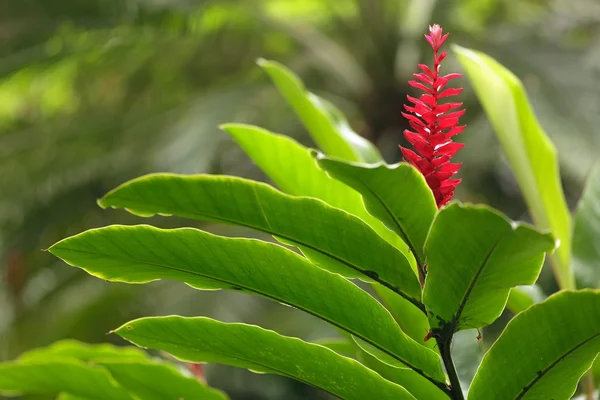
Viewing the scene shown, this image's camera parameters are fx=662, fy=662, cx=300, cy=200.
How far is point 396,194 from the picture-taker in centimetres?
27

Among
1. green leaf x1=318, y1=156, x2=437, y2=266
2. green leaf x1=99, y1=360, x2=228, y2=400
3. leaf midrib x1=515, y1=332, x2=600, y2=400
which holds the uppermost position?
green leaf x1=318, y1=156, x2=437, y2=266

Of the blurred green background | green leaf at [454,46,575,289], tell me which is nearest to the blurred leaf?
green leaf at [454,46,575,289]

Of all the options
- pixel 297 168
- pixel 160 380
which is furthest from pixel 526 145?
pixel 160 380

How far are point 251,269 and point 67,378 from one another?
205mm

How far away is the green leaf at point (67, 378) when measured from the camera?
43 centimetres

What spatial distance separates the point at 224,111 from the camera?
1.48 metres

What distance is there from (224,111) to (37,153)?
0.51m

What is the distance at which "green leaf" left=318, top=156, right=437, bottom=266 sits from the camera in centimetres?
26

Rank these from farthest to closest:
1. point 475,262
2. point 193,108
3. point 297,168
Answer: point 193,108 < point 297,168 < point 475,262

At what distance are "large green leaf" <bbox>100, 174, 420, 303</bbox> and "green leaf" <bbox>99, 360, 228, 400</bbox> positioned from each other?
173 mm

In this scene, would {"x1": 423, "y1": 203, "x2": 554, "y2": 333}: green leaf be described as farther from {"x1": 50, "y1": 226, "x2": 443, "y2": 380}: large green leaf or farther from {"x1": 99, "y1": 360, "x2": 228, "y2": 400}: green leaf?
{"x1": 99, "y1": 360, "x2": 228, "y2": 400}: green leaf

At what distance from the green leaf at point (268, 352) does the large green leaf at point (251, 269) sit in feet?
0.05

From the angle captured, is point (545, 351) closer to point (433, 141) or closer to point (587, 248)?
point (433, 141)

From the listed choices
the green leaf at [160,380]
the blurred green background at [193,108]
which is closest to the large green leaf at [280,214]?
the green leaf at [160,380]
